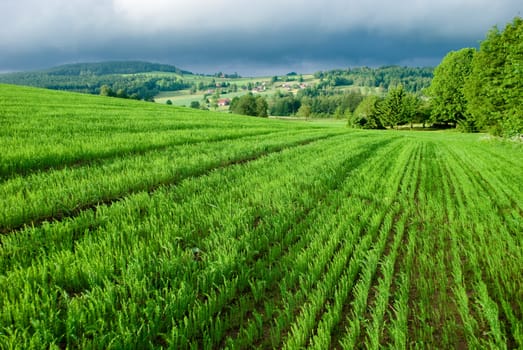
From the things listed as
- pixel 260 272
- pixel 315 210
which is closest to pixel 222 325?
pixel 260 272

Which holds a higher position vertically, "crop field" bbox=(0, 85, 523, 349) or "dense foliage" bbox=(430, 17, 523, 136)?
"dense foliage" bbox=(430, 17, 523, 136)

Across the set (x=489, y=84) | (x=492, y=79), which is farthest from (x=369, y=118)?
(x=489, y=84)

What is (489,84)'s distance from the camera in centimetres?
2864

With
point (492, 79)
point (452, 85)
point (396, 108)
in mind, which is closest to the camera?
point (492, 79)

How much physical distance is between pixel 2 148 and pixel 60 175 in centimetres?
305

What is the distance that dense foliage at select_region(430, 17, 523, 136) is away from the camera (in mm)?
18969

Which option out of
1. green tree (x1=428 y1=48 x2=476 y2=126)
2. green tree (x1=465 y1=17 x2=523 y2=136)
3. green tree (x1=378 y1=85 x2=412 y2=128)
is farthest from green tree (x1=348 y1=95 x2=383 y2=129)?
green tree (x1=465 y1=17 x2=523 y2=136)

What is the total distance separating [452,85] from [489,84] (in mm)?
24415

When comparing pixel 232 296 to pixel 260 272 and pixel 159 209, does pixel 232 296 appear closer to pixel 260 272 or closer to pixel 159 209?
pixel 260 272

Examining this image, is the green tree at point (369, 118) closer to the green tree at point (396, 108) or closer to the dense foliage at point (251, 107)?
the green tree at point (396, 108)

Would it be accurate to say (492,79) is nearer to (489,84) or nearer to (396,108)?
(489,84)

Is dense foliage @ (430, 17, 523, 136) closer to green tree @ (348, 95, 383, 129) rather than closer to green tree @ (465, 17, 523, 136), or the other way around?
green tree @ (465, 17, 523, 136)

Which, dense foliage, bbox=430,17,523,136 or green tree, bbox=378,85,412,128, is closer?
dense foliage, bbox=430,17,523,136

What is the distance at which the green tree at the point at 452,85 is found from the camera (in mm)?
48156
